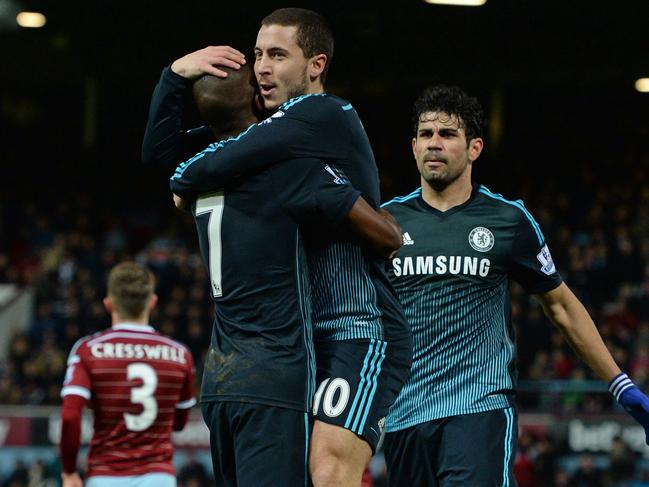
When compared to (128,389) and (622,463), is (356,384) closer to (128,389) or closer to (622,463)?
(128,389)

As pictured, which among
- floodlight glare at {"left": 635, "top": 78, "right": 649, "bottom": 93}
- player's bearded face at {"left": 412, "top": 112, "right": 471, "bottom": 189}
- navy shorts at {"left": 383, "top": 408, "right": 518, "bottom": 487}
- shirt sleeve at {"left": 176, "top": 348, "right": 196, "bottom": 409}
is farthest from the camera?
floodlight glare at {"left": 635, "top": 78, "right": 649, "bottom": 93}

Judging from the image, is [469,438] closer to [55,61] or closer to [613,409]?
[613,409]

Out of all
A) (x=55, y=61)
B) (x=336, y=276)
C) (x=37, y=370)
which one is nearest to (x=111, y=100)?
(x=55, y=61)

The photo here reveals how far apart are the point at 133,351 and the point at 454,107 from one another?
6.89 ft

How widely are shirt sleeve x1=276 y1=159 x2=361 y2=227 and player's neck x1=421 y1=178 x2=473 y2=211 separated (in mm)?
1897

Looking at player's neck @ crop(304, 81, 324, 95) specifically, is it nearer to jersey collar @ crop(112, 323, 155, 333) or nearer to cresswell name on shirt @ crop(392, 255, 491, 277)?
cresswell name on shirt @ crop(392, 255, 491, 277)

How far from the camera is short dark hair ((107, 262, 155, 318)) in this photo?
6.58 meters

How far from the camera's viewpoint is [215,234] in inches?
155

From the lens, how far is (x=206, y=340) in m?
17.1

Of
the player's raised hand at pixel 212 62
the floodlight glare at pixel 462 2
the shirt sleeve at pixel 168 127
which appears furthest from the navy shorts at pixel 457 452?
the floodlight glare at pixel 462 2

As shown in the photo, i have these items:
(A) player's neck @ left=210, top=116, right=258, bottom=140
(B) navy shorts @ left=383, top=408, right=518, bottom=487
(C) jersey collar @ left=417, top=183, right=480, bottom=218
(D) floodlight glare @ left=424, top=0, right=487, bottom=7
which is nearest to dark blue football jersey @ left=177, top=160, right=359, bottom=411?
(A) player's neck @ left=210, top=116, right=258, bottom=140

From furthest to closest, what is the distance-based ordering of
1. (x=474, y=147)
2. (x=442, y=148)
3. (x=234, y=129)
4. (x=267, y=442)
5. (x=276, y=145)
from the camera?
1. (x=474, y=147)
2. (x=442, y=148)
3. (x=234, y=129)
4. (x=276, y=145)
5. (x=267, y=442)

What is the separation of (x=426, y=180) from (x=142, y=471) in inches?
85.2

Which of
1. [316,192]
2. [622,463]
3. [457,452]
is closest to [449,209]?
[457,452]
